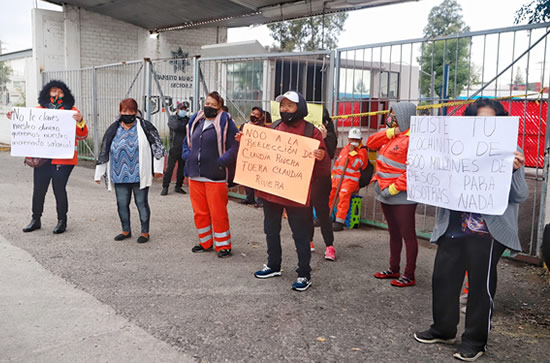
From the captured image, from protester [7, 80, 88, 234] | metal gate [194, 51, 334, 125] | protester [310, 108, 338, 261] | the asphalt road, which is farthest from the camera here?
metal gate [194, 51, 334, 125]

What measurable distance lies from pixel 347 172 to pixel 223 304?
3.34 meters

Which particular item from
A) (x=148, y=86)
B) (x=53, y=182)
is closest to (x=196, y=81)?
(x=148, y=86)

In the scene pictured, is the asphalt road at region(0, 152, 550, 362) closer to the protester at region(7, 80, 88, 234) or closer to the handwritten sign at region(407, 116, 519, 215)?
the protester at region(7, 80, 88, 234)

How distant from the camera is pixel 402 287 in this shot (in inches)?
193

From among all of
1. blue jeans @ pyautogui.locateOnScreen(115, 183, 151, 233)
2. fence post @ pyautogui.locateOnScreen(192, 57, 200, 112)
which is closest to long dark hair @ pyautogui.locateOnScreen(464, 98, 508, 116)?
blue jeans @ pyautogui.locateOnScreen(115, 183, 151, 233)

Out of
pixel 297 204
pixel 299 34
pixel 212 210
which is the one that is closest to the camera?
pixel 297 204

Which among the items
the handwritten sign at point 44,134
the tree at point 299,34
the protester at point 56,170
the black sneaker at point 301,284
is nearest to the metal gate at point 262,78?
the protester at point 56,170

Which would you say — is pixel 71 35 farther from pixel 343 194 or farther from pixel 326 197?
pixel 326 197

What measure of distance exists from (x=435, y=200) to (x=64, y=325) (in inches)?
114

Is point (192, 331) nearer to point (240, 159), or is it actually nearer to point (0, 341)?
point (0, 341)

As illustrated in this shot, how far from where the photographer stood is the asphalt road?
349 cm

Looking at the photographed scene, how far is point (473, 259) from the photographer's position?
11.2 ft

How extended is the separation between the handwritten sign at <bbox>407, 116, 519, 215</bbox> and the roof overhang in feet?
32.1

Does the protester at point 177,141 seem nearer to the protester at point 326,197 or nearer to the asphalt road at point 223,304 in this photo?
the asphalt road at point 223,304
